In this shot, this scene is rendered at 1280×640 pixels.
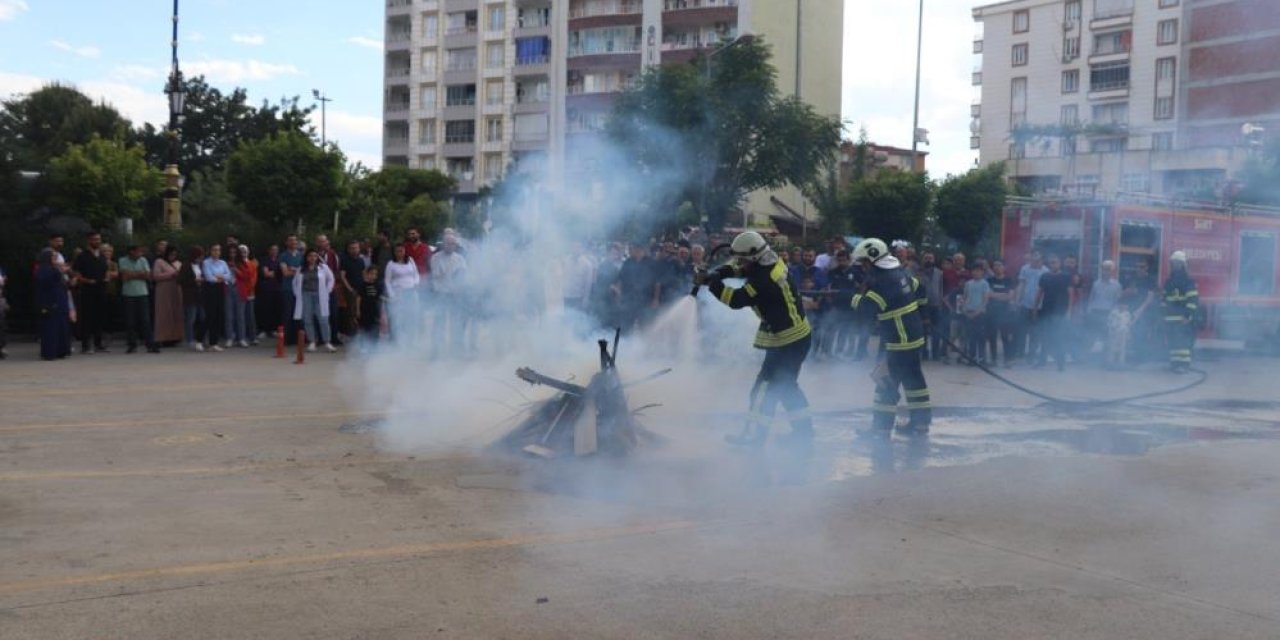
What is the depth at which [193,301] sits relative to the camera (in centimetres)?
1770

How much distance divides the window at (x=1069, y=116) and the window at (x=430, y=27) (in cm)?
7710

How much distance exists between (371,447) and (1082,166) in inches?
227

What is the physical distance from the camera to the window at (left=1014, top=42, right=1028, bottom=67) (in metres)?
6.50

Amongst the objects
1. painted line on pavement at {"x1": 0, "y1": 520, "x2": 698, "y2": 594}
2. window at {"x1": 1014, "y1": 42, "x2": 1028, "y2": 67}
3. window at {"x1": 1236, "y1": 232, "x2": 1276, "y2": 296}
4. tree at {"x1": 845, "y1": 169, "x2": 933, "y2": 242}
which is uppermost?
tree at {"x1": 845, "y1": 169, "x2": 933, "y2": 242}

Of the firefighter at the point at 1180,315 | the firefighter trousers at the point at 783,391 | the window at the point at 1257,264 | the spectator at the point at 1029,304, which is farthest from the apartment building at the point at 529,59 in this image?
the firefighter trousers at the point at 783,391

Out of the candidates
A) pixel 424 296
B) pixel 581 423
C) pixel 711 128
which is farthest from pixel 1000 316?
pixel 581 423

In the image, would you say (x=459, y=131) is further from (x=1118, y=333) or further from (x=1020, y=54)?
(x=1020, y=54)

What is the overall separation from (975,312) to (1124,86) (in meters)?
12.4

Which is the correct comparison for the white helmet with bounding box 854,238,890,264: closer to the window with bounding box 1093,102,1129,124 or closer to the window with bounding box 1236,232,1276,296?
the window with bounding box 1093,102,1129,124

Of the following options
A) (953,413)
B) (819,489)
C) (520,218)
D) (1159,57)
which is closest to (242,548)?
(819,489)

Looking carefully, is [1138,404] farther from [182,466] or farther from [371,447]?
[182,466]

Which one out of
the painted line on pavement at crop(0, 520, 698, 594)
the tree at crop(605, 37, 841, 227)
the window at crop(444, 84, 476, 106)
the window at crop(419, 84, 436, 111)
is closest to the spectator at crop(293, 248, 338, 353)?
the tree at crop(605, 37, 841, 227)

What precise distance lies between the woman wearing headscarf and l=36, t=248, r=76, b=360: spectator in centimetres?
155

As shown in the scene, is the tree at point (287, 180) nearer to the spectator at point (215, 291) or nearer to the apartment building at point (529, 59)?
the spectator at point (215, 291)
